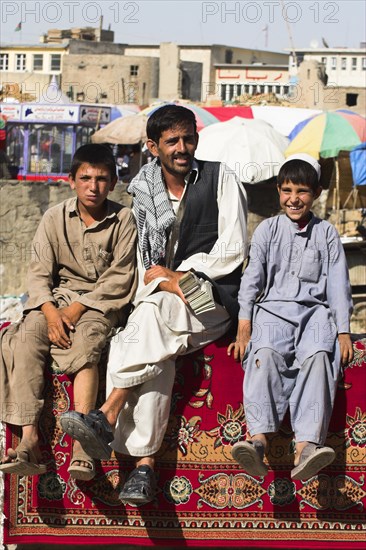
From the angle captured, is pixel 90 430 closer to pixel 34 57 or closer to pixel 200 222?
pixel 200 222

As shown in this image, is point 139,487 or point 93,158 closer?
point 139,487

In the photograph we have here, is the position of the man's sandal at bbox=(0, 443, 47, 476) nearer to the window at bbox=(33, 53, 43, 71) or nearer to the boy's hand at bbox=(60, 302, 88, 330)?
the boy's hand at bbox=(60, 302, 88, 330)

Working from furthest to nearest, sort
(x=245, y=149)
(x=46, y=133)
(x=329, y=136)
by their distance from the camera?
(x=46, y=133), (x=329, y=136), (x=245, y=149)

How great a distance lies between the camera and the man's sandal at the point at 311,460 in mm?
4777

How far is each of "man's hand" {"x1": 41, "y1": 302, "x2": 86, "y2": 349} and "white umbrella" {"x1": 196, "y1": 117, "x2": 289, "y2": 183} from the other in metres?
15.6

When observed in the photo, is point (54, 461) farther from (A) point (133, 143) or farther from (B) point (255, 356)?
(A) point (133, 143)

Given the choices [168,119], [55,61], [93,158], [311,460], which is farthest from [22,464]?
[55,61]

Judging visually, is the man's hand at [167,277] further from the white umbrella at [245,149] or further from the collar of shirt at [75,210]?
the white umbrella at [245,149]

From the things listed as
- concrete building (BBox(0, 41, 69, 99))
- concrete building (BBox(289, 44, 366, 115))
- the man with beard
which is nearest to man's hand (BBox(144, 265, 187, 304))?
the man with beard

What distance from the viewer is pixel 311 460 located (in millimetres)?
4777

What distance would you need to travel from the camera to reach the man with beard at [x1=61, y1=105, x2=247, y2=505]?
505 cm

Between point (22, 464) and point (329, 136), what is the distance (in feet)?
59.2

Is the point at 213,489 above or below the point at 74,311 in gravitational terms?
below

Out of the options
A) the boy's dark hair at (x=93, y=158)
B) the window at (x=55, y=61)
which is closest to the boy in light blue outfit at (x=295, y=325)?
the boy's dark hair at (x=93, y=158)
